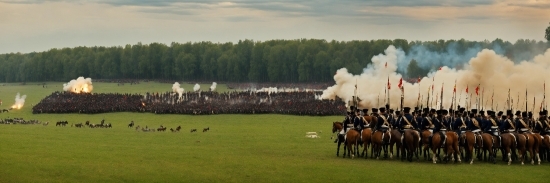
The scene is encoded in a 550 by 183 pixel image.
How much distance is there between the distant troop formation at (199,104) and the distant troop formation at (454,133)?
43780mm

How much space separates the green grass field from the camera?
32.8 meters

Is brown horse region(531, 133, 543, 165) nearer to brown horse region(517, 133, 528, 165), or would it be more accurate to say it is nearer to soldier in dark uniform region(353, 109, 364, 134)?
brown horse region(517, 133, 528, 165)

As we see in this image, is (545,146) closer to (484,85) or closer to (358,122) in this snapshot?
(358,122)

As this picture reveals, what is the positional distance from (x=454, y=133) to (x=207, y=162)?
9.78 meters

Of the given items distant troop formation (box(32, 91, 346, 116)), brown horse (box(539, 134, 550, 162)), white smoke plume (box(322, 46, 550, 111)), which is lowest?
brown horse (box(539, 134, 550, 162))

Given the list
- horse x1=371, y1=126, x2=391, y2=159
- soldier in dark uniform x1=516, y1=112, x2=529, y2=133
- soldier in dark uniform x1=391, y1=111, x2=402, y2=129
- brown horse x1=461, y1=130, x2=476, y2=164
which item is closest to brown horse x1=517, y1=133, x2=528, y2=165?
soldier in dark uniform x1=516, y1=112, x2=529, y2=133

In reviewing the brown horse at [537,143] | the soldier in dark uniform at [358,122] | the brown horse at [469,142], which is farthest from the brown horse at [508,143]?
the soldier in dark uniform at [358,122]

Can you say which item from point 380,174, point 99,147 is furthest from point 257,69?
point 380,174

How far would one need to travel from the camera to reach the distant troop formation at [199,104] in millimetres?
85812

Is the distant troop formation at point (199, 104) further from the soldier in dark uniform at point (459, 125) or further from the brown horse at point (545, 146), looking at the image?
the soldier in dark uniform at point (459, 125)

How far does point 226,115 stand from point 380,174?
50.9 metres

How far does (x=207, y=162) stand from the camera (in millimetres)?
37594

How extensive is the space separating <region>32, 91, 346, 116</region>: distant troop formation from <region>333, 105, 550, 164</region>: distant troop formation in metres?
43.8

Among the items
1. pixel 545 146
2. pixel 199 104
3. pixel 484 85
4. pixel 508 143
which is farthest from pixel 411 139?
pixel 199 104
